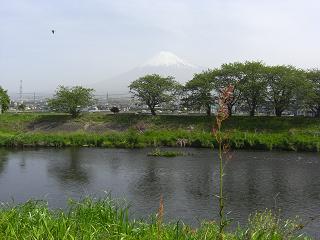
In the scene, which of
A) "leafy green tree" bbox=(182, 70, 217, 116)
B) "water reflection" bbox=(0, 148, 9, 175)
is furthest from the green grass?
"leafy green tree" bbox=(182, 70, 217, 116)

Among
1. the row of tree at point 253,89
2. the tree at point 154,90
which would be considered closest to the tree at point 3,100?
the tree at point 154,90

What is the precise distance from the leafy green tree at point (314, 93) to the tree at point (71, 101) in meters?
25.7

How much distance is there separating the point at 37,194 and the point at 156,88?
121ft

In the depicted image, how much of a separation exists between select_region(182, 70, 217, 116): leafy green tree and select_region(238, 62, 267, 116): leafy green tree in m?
3.45

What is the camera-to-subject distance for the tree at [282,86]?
50625 mm

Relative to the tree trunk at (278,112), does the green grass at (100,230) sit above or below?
below

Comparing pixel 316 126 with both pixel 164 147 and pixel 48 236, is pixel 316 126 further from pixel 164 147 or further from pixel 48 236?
pixel 48 236

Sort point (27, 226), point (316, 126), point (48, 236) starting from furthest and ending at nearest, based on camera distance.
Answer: point (316, 126) → point (27, 226) → point (48, 236)

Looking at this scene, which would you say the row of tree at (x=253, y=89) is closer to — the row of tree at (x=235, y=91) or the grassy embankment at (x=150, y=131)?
the row of tree at (x=235, y=91)

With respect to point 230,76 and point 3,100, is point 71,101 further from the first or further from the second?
point 230,76

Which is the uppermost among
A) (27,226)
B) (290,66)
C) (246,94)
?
(290,66)

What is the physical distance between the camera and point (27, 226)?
8.02 meters

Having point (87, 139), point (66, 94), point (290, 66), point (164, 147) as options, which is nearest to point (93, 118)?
point (66, 94)

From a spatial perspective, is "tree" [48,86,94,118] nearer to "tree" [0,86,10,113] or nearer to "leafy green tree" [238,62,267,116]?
"tree" [0,86,10,113]
